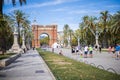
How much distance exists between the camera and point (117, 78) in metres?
11.6

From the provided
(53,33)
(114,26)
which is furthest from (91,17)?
(53,33)

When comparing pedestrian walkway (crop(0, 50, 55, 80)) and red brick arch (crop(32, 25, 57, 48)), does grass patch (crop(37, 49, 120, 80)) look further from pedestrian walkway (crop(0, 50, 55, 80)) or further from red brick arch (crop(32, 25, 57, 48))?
red brick arch (crop(32, 25, 57, 48))

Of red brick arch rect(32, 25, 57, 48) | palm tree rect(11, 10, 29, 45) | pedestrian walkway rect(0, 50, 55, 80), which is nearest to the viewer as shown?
pedestrian walkway rect(0, 50, 55, 80)

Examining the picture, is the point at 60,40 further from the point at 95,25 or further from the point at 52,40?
the point at 95,25

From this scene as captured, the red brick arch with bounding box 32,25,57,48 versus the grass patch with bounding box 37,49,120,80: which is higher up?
the red brick arch with bounding box 32,25,57,48

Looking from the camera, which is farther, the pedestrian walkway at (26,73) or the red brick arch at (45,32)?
the red brick arch at (45,32)

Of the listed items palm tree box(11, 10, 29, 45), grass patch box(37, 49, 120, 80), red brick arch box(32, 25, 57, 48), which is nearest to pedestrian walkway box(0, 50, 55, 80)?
grass patch box(37, 49, 120, 80)

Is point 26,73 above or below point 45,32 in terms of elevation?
below

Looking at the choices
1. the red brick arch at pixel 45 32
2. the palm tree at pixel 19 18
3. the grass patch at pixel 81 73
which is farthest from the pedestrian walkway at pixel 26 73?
the red brick arch at pixel 45 32

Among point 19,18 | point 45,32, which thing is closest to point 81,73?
point 19,18

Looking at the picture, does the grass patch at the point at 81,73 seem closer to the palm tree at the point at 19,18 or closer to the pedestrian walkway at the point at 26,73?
the pedestrian walkway at the point at 26,73

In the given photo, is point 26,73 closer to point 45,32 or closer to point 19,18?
point 19,18

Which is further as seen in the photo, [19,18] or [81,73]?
[19,18]

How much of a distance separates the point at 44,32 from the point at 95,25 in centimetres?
5452
